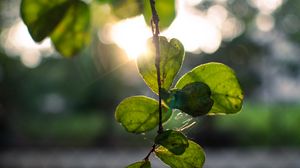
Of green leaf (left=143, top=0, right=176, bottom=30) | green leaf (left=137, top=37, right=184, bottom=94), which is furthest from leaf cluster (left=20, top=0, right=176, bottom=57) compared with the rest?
green leaf (left=137, top=37, right=184, bottom=94)

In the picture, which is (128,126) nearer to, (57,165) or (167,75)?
(167,75)

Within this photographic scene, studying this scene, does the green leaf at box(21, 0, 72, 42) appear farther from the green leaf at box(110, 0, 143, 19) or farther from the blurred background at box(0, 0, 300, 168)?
the blurred background at box(0, 0, 300, 168)

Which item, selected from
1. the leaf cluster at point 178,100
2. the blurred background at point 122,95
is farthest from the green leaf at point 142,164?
the blurred background at point 122,95

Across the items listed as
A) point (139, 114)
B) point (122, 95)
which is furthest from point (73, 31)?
point (122, 95)

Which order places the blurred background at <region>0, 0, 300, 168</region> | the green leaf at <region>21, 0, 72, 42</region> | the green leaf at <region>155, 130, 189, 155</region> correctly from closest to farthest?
the green leaf at <region>155, 130, 189, 155</region>
the green leaf at <region>21, 0, 72, 42</region>
the blurred background at <region>0, 0, 300, 168</region>

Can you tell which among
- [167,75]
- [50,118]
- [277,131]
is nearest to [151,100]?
[167,75]

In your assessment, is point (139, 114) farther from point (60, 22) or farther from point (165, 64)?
point (60, 22)

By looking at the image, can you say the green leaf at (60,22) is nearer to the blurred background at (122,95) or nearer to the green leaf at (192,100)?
the green leaf at (192,100)
